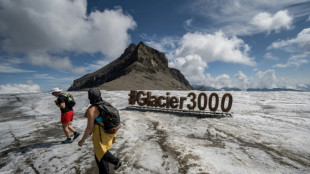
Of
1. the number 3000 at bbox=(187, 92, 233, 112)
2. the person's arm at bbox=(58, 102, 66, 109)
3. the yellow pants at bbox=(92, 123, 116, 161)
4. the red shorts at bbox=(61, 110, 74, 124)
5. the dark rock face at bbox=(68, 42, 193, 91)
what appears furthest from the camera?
the dark rock face at bbox=(68, 42, 193, 91)

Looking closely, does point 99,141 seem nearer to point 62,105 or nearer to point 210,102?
point 62,105

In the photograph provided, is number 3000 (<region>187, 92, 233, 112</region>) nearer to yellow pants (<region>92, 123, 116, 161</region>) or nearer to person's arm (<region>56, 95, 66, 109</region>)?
yellow pants (<region>92, 123, 116, 161</region>)

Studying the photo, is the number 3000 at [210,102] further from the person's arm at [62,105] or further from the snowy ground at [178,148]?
the person's arm at [62,105]

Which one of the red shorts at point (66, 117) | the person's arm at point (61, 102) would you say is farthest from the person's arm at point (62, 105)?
the red shorts at point (66, 117)

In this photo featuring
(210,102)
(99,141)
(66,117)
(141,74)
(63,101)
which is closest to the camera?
(99,141)

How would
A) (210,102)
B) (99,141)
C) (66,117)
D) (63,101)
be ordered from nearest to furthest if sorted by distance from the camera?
(99,141), (63,101), (66,117), (210,102)

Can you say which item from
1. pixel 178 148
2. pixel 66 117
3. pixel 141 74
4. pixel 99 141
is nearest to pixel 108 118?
pixel 99 141

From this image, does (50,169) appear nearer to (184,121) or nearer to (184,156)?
(184,156)

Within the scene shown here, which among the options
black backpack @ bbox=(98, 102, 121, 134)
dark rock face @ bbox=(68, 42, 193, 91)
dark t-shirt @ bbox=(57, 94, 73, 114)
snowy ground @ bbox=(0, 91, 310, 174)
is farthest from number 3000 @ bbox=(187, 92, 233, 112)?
dark rock face @ bbox=(68, 42, 193, 91)

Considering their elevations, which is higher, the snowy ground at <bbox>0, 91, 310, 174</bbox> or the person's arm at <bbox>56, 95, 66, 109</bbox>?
the person's arm at <bbox>56, 95, 66, 109</bbox>

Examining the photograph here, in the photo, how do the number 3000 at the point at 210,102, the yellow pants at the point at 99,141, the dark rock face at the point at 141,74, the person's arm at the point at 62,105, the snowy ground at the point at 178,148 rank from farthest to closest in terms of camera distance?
the dark rock face at the point at 141,74 < the number 3000 at the point at 210,102 < the person's arm at the point at 62,105 < the snowy ground at the point at 178,148 < the yellow pants at the point at 99,141

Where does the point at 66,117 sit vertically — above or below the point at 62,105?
below

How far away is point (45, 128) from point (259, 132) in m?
10.0

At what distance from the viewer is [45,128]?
7.52 meters
